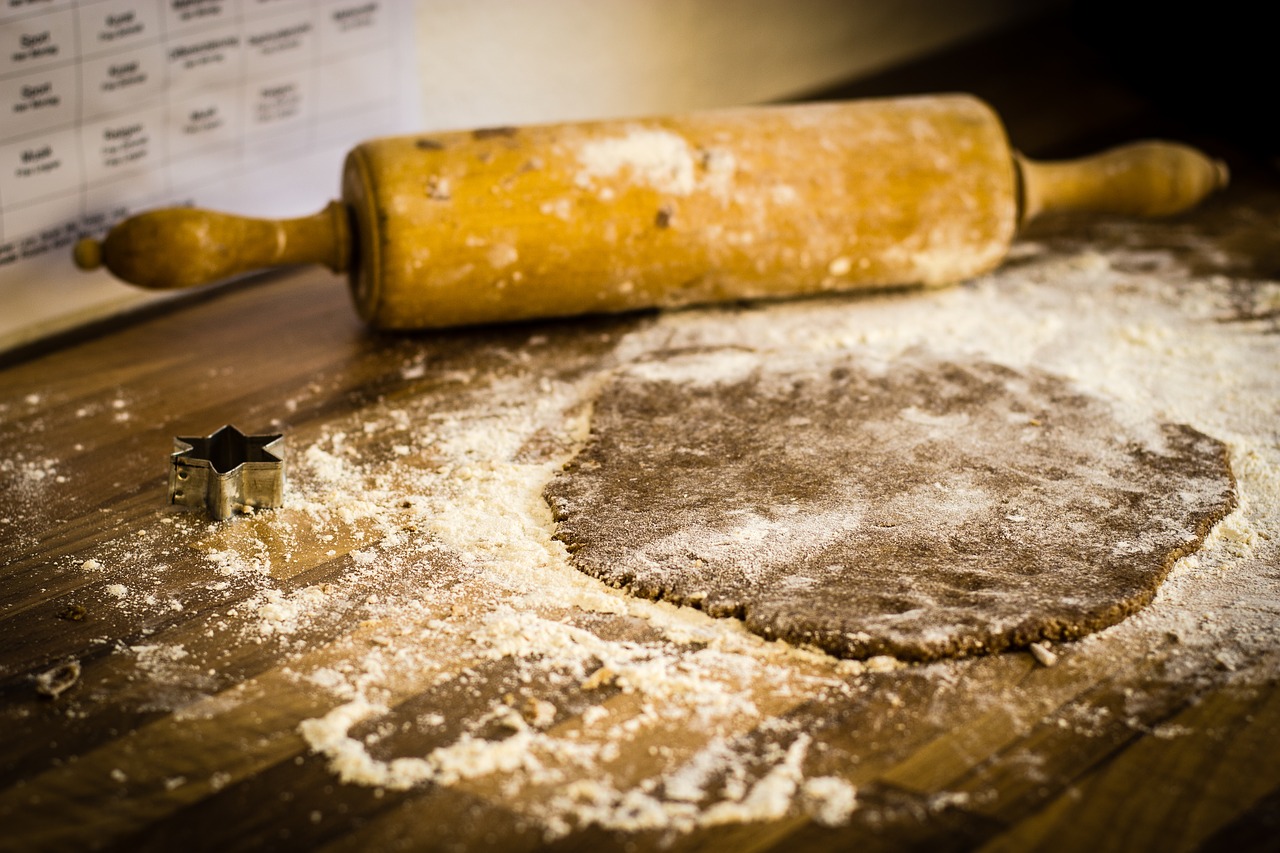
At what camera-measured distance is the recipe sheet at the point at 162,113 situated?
1.44 metres

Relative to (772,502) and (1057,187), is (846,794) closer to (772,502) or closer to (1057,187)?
(772,502)

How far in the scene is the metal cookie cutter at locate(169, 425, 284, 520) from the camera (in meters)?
1.12

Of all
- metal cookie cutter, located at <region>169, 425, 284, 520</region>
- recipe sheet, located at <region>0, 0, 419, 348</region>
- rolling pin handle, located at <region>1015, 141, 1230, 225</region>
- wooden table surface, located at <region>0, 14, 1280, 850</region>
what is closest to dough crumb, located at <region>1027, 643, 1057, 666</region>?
wooden table surface, located at <region>0, 14, 1280, 850</region>

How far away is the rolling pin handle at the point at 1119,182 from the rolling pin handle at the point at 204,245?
39.4 inches

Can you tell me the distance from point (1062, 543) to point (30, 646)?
2.94ft

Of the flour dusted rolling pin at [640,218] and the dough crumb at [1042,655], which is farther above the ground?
the flour dusted rolling pin at [640,218]

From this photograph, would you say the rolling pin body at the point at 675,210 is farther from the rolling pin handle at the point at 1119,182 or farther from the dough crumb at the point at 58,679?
the dough crumb at the point at 58,679

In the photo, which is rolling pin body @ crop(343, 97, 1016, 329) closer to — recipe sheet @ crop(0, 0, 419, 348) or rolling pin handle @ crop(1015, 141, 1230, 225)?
rolling pin handle @ crop(1015, 141, 1230, 225)

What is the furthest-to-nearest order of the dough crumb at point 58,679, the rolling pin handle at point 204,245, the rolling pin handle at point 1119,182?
the rolling pin handle at point 1119,182 < the rolling pin handle at point 204,245 < the dough crumb at point 58,679

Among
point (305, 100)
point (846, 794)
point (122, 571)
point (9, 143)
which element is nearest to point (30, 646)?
point (122, 571)

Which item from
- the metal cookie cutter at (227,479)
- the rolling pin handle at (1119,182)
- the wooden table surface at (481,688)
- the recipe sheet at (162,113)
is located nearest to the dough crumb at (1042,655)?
the wooden table surface at (481,688)

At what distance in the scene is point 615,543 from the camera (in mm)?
1073

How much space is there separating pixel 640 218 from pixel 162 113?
26.6 inches

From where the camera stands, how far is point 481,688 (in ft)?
2.93
